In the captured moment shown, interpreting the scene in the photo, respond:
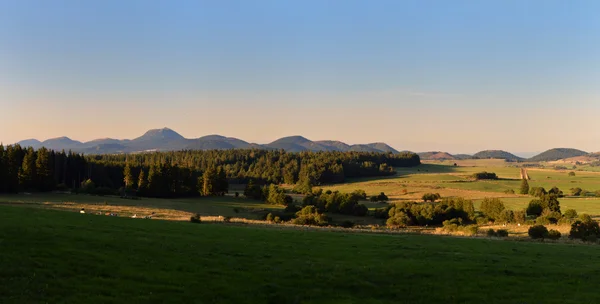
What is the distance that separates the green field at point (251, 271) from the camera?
1927 centimetres

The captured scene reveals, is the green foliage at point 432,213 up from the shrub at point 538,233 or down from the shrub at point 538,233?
down

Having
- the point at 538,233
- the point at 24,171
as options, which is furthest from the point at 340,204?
the point at 24,171

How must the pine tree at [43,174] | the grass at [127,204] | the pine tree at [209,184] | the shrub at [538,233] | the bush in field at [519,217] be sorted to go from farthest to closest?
the pine tree at [209,184]
the pine tree at [43,174]
the bush in field at [519,217]
the grass at [127,204]
the shrub at [538,233]

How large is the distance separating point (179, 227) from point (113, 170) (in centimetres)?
12457

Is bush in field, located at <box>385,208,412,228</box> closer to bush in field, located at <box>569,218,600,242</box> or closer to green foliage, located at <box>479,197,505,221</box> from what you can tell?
green foliage, located at <box>479,197,505,221</box>

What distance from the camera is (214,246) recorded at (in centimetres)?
3030

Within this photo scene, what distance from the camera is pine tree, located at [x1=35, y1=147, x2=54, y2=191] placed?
106m

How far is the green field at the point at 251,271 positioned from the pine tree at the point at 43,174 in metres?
83.5

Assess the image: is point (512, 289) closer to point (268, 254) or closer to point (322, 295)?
point (322, 295)

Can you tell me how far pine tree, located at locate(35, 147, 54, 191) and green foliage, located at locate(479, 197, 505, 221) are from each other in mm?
115285

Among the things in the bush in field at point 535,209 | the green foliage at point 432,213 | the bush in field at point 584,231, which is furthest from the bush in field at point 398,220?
the bush in field at point 535,209

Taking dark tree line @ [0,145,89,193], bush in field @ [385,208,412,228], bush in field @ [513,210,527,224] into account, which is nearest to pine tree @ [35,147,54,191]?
dark tree line @ [0,145,89,193]

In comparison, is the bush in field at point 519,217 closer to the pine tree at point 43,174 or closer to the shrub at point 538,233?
the shrub at point 538,233

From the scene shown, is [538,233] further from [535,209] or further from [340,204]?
[340,204]
